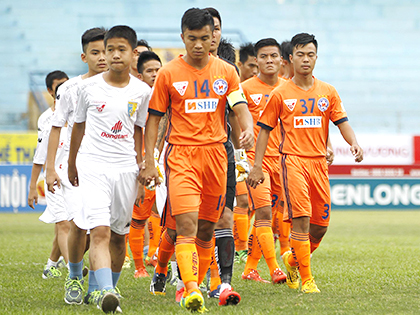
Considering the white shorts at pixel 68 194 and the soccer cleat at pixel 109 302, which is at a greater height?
the white shorts at pixel 68 194

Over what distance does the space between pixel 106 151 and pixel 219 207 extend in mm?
978

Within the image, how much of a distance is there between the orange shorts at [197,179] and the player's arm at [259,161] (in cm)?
89

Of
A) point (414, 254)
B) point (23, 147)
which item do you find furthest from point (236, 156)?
point (23, 147)

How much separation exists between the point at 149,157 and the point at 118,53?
0.83 meters

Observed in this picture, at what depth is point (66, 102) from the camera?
5656mm

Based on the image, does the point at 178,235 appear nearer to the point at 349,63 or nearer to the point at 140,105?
the point at 140,105

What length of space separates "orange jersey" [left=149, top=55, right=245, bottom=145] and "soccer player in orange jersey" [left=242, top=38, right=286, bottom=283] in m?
1.84

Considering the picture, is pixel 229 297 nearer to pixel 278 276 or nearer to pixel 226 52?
pixel 278 276

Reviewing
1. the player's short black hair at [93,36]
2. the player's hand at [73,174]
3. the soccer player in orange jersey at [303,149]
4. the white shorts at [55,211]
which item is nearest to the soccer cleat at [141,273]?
the white shorts at [55,211]

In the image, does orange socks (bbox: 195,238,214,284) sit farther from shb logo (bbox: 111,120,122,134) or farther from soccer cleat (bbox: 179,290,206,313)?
shb logo (bbox: 111,120,122,134)

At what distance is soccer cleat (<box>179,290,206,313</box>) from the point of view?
461cm

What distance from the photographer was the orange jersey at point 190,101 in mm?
5039

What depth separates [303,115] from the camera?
20.3 feet

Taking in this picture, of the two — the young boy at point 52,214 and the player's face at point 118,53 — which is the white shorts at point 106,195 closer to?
the player's face at point 118,53
